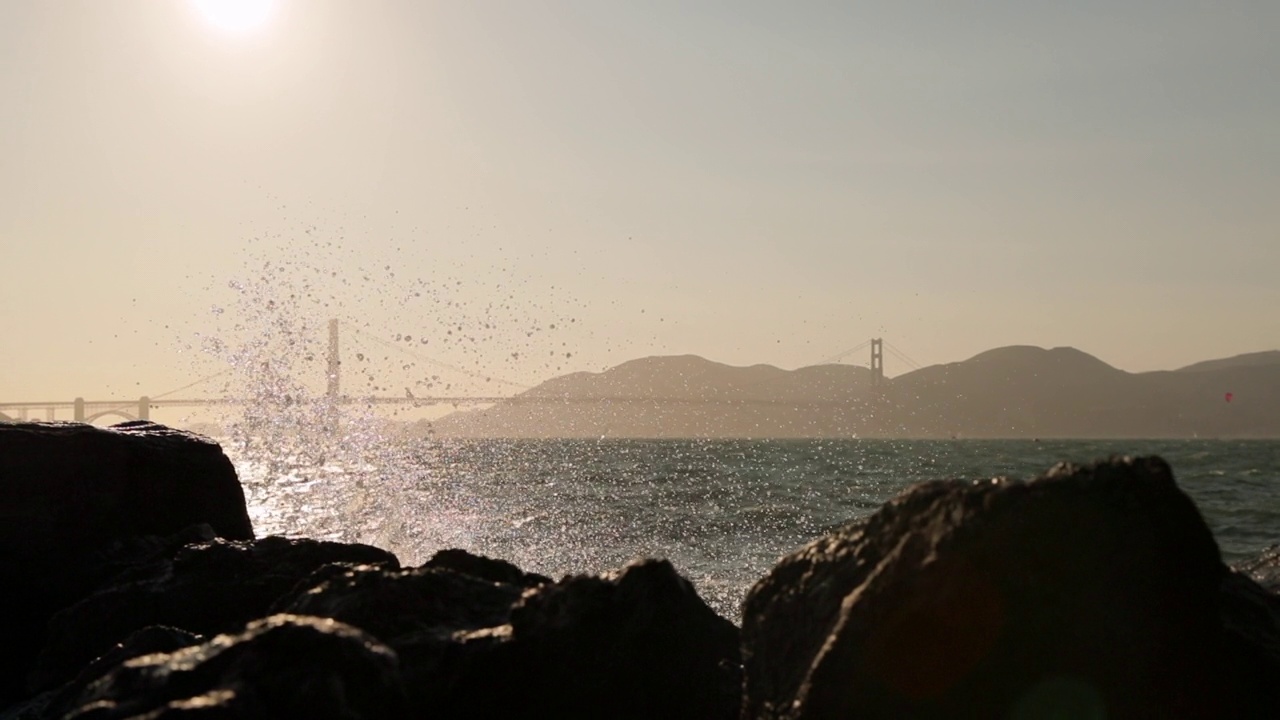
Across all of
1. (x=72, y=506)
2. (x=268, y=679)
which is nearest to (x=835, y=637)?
(x=268, y=679)

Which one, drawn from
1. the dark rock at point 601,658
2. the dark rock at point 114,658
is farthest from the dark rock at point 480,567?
the dark rock at point 601,658

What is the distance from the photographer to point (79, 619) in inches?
204

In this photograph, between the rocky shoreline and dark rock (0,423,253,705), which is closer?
the rocky shoreline

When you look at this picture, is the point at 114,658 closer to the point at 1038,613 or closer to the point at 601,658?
the point at 601,658

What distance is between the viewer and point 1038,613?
2.88 metres

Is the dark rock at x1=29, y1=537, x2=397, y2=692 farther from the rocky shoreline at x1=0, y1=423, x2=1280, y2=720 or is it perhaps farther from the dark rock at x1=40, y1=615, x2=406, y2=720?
the dark rock at x1=40, y1=615, x2=406, y2=720

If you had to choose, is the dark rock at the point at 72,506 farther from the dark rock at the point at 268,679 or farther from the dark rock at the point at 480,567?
the dark rock at the point at 268,679

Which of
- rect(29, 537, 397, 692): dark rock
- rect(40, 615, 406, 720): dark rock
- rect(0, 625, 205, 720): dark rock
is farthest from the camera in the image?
rect(29, 537, 397, 692): dark rock

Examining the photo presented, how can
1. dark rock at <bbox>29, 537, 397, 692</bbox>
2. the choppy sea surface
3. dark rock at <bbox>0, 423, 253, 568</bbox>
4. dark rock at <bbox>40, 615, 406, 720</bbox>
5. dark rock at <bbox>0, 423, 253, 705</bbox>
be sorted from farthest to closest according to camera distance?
the choppy sea surface → dark rock at <bbox>0, 423, 253, 568</bbox> → dark rock at <bbox>0, 423, 253, 705</bbox> → dark rock at <bbox>29, 537, 397, 692</bbox> → dark rock at <bbox>40, 615, 406, 720</bbox>

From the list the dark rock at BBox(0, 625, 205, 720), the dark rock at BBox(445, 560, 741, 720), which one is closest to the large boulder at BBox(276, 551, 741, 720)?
the dark rock at BBox(445, 560, 741, 720)

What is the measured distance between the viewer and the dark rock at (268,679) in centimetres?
273

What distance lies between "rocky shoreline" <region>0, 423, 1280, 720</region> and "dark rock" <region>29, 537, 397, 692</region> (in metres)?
0.06

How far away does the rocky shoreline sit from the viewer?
287cm

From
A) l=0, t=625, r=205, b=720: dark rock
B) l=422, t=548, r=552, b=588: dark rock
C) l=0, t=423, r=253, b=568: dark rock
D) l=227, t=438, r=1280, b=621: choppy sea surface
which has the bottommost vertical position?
l=227, t=438, r=1280, b=621: choppy sea surface
